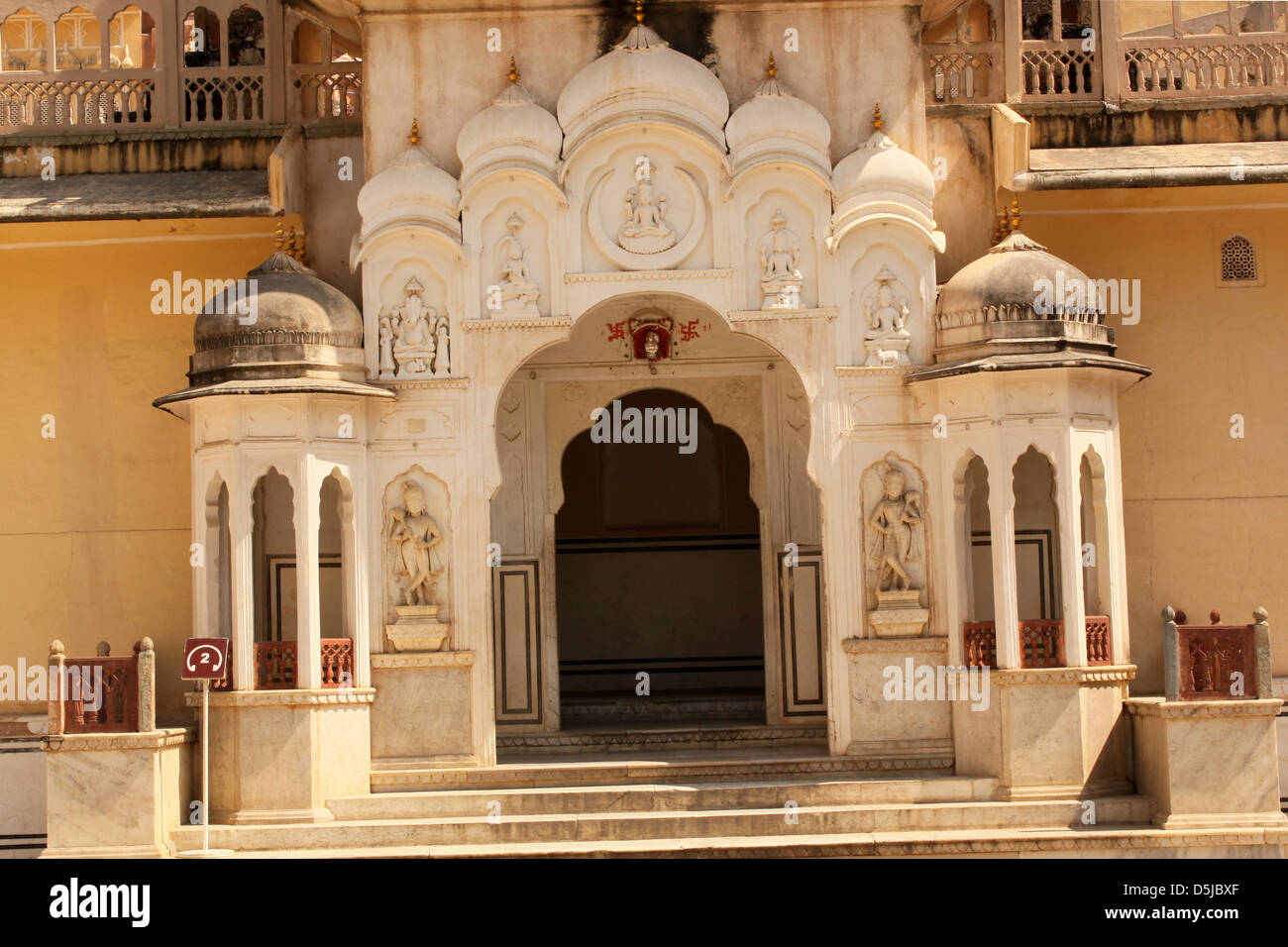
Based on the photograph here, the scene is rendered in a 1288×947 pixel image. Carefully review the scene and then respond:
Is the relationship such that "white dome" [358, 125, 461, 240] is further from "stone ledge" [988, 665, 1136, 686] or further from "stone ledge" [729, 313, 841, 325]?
"stone ledge" [988, 665, 1136, 686]

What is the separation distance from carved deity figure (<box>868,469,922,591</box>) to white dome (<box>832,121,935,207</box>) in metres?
2.21

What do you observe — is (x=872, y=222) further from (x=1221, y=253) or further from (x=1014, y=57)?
(x=1221, y=253)

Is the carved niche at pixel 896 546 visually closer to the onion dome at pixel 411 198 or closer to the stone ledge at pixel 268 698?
the onion dome at pixel 411 198

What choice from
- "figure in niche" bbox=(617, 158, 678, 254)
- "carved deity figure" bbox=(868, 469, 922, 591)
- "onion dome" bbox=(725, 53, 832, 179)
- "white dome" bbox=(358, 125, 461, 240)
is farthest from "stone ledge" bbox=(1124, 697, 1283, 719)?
"white dome" bbox=(358, 125, 461, 240)

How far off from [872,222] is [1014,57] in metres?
2.39

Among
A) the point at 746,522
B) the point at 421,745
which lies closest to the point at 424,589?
the point at 421,745

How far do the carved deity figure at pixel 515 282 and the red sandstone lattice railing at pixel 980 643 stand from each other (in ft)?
13.6

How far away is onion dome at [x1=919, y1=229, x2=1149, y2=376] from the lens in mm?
13617

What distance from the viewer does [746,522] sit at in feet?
62.9

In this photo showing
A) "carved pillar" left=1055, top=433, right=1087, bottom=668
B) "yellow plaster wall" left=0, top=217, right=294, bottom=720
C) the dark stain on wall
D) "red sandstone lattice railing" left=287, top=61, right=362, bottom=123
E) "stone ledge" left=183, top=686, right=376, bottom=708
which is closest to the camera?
"stone ledge" left=183, top=686, right=376, bottom=708

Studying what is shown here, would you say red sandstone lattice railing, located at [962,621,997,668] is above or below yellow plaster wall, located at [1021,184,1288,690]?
below

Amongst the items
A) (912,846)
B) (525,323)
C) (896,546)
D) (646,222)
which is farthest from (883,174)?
(912,846)

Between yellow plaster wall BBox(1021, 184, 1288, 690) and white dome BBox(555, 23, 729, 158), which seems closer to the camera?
white dome BBox(555, 23, 729, 158)

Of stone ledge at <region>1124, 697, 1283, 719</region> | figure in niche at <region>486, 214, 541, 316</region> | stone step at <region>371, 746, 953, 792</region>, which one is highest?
figure in niche at <region>486, 214, 541, 316</region>
